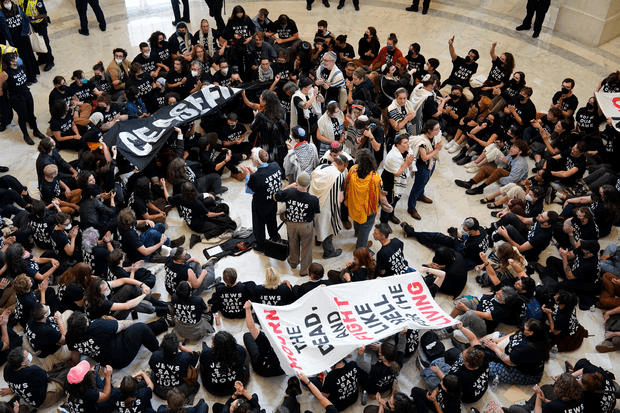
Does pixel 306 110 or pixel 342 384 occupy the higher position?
pixel 306 110

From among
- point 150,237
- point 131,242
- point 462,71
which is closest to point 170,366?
point 131,242

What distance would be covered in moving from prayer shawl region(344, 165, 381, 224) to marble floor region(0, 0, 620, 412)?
1.07 metres

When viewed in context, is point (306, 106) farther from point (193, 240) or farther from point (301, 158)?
point (193, 240)

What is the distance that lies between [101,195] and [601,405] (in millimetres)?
7819

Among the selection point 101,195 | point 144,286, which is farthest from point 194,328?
point 101,195

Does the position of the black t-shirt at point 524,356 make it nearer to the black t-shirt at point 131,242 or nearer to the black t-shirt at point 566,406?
the black t-shirt at point 566,406

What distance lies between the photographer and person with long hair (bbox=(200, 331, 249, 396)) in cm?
730

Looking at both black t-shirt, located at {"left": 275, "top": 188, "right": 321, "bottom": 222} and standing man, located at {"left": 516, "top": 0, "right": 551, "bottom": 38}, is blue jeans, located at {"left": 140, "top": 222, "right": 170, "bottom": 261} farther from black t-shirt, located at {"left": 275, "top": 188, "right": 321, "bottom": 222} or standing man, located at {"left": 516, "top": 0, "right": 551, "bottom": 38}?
standing man, located at {"left": 516, "top": 0, "right": 551, "bottom": 38}

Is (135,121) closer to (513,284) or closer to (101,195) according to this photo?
(101,195)

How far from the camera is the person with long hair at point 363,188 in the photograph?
9.14 meters

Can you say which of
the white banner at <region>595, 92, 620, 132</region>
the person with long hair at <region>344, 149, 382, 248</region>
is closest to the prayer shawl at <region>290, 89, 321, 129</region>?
the person with long hair at <region>344, 149, 382, 248</region>

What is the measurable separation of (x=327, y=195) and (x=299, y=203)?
0.62 metres

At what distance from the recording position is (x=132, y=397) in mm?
7109

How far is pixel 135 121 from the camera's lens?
1100 centimetres
